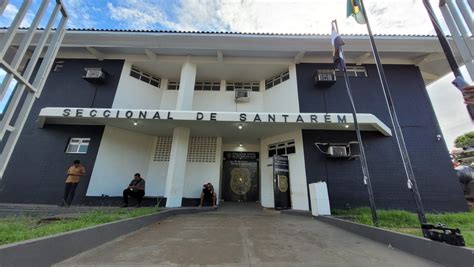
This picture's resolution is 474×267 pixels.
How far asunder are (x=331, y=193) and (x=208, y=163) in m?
5.39

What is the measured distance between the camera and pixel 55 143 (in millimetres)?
8023

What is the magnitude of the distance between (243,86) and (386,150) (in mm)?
7204

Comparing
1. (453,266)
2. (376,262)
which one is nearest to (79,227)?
(376,262)

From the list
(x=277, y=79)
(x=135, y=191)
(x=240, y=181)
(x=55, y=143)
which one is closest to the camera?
(x=135, y=191)

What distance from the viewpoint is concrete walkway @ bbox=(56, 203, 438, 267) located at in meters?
2.53

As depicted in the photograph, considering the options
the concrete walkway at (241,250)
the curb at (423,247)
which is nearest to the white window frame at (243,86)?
the concrete walkway at (241,250)

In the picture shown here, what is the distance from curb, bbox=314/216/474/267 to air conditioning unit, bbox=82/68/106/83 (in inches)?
422

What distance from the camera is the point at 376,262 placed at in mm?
2613

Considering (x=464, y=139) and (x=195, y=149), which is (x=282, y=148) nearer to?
(x=195, y=149)

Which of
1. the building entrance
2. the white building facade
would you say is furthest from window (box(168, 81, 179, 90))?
the building entrance

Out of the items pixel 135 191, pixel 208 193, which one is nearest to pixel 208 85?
pixel 208 193

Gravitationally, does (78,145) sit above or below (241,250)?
above

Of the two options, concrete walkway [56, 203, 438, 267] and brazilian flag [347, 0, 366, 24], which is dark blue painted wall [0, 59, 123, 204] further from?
brazilian flag [347, 0, 366, 24]

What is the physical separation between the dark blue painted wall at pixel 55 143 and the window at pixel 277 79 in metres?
7.35
